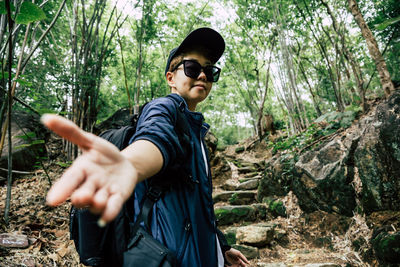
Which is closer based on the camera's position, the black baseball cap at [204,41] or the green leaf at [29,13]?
the green leaf at [29,13]

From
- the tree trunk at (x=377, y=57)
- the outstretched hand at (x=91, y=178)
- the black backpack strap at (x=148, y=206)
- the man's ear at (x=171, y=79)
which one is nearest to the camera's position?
the outstretched hand at (x=91, y=178)

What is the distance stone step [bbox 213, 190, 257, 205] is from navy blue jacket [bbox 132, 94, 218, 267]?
13.6 feet

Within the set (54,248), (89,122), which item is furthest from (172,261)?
(89,122)

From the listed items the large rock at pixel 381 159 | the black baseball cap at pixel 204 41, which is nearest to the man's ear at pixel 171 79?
the black baseball cap at pixel 204 41

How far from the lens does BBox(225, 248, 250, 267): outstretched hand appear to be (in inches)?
61.2

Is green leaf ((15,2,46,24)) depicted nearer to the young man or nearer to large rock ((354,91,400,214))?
the young man

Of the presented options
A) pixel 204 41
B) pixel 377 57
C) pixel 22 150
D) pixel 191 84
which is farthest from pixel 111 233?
pixel 377 57

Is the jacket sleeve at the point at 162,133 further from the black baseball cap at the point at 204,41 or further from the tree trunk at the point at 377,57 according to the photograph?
the tree trunk at the point at 377,57

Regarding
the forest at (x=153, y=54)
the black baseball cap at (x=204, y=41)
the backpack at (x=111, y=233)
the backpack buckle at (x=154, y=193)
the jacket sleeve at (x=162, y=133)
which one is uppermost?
the forest at (x=153, y=54)

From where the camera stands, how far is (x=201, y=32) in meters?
1.41

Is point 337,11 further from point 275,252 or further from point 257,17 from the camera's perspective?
point 275,252

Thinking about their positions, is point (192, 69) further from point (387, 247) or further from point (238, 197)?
point (238, 197)

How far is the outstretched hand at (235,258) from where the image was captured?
1554 millimetres

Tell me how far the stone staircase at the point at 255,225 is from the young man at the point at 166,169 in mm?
1241
